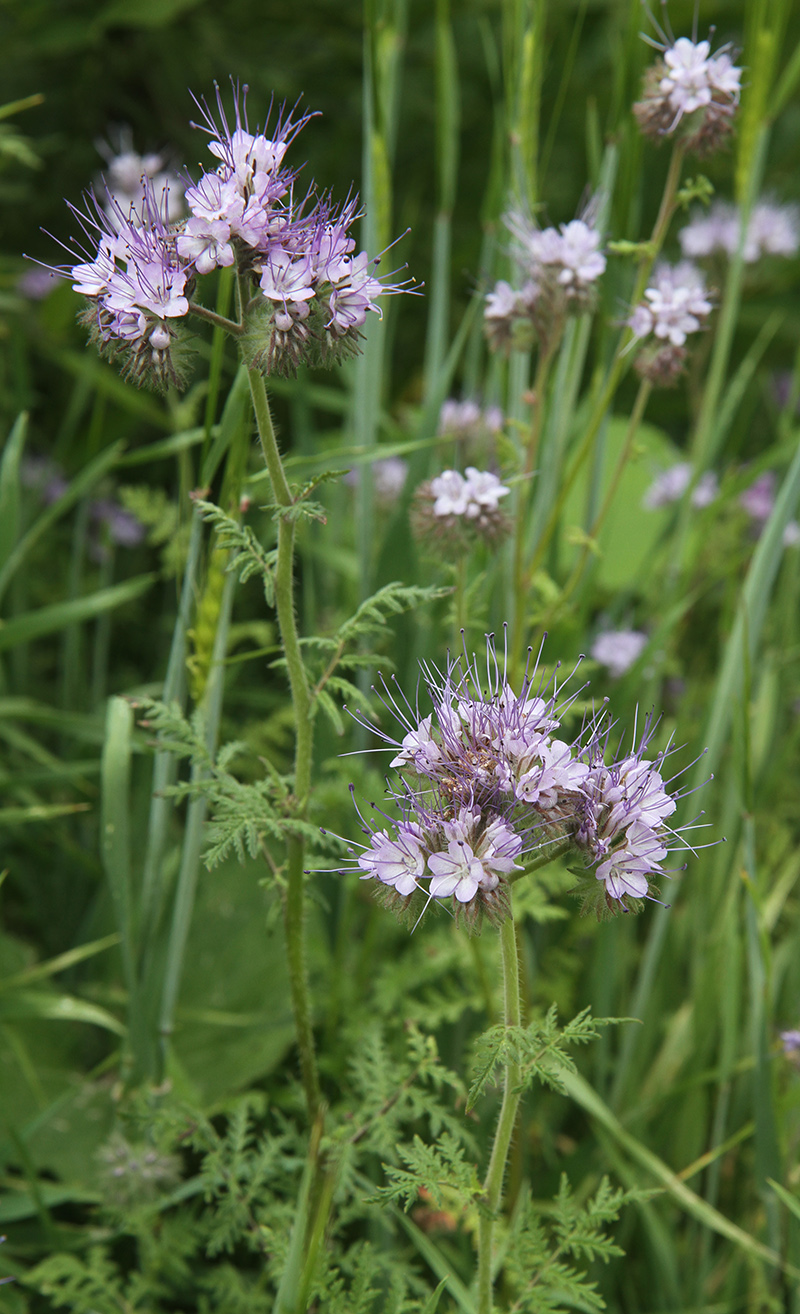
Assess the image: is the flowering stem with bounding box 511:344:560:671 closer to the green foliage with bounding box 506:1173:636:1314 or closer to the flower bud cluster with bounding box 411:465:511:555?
the flower bud cluster with bounding box 411:465:511:555

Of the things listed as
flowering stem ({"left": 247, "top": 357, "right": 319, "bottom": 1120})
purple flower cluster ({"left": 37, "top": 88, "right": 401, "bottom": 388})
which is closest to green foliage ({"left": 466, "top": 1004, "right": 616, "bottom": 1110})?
flowering stem ({"left": 247, "top": 357, "right": 319, "bottom": 1120})

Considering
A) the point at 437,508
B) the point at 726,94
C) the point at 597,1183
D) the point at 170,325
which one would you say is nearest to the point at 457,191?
the point at 726,94

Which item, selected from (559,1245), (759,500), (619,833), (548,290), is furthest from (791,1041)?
(759,500)

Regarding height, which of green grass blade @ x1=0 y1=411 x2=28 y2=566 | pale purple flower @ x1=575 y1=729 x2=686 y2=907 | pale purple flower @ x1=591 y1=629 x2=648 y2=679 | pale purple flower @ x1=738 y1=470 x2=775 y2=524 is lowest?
pale purple flower @ x1=575 y1=729 x2=686 y2=907

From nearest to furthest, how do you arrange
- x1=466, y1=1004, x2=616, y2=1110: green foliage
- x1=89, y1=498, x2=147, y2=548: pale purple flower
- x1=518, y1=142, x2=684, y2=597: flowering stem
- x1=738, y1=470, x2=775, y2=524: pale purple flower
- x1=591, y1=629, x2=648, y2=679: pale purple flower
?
x1=466, y1=1004, x2=616, y2=1110: green foliage < x1=518, y1=142, x2=684, y2=597: flowering stem < x1=591, y1=629, x2=648, y2=679: pale purple flower < x1=738, y1=470, x2=775, y2=524: pale purple flower < x1=89, y1=498, x2=147, y2=548: pale purple flower

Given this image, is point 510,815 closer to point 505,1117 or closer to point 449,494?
point 505,1117

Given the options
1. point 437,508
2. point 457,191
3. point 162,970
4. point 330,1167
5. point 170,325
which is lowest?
point 330,1167

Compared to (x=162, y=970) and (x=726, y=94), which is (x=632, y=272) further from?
(x=162, y=970)
